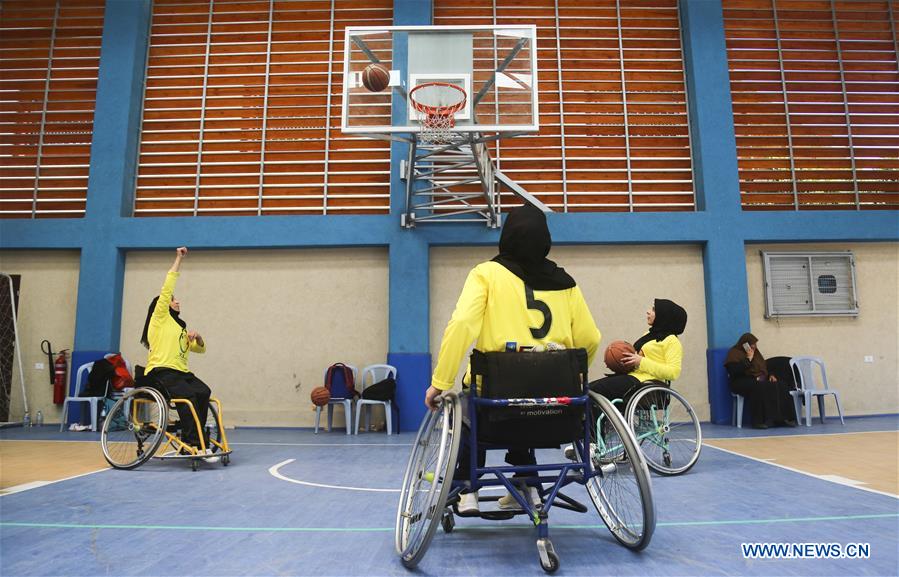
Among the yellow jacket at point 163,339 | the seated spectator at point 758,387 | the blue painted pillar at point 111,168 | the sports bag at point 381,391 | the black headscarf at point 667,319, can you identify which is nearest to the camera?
the black headscarf at point 667,319

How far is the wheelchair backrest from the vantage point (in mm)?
2025

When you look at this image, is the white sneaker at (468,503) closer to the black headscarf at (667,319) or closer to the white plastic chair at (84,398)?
the black headscarf at (667,319)

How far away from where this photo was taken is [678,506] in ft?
9.54

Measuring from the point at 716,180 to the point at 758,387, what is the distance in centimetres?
270

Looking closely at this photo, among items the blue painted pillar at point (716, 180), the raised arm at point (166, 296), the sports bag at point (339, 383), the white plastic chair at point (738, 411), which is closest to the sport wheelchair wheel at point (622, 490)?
the raised arm at point (166, 296)

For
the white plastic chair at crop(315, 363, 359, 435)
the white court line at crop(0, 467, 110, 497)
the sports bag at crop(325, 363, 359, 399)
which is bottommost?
the white court line at crop(0, 467, 110, 497)

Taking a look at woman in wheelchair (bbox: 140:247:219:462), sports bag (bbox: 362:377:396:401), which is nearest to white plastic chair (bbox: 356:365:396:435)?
sports bag (bbox: 362:377:396:401)

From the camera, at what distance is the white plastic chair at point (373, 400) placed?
6.35 m

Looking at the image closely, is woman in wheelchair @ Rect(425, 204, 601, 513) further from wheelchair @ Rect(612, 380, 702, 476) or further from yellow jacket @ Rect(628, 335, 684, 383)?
yellow jacket @ Rect(628, 335, 684, 383)

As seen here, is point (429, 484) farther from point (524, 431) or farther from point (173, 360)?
point (173, 360)

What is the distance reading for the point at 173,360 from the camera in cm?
429

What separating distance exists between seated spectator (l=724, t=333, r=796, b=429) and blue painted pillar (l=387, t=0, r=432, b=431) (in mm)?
3665

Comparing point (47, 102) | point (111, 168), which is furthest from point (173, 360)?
point (47, 102)

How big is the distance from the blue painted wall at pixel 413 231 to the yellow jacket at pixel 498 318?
15.1 feet
